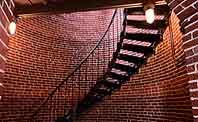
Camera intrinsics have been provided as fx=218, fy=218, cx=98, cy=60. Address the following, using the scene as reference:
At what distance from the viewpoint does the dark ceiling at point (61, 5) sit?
3090 millimetres

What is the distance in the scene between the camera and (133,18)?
3793 millimetres

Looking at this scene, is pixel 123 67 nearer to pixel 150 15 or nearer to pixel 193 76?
pixel 150 15

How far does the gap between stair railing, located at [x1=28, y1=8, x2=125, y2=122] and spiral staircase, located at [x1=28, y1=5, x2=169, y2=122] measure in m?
0.14

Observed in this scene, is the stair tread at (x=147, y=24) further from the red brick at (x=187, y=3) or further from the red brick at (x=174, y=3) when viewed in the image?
the red brick at (x=187, y=3)

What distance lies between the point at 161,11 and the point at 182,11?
1.92 metres

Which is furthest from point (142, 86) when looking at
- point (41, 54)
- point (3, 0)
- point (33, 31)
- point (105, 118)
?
point (3, 0)

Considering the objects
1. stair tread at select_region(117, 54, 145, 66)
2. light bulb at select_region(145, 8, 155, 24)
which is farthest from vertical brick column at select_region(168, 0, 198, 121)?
stair tread at select_region(117, 54, 145, 66)

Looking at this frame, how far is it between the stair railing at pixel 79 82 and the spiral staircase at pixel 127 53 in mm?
137

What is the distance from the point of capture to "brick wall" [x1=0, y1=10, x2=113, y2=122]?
420 cm

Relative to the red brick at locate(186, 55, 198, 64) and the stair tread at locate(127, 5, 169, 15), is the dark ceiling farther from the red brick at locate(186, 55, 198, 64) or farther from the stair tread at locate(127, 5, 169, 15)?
the red brick at locate(186, 55, 198, 64)

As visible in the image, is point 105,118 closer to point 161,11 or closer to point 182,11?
point 161,11

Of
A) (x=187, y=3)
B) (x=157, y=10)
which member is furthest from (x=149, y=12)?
(x=187, y=3)

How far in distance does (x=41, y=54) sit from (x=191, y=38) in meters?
3.83

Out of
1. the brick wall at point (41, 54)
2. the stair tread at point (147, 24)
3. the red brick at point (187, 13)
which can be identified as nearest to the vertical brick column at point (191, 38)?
the red brick at point (187, 13)
